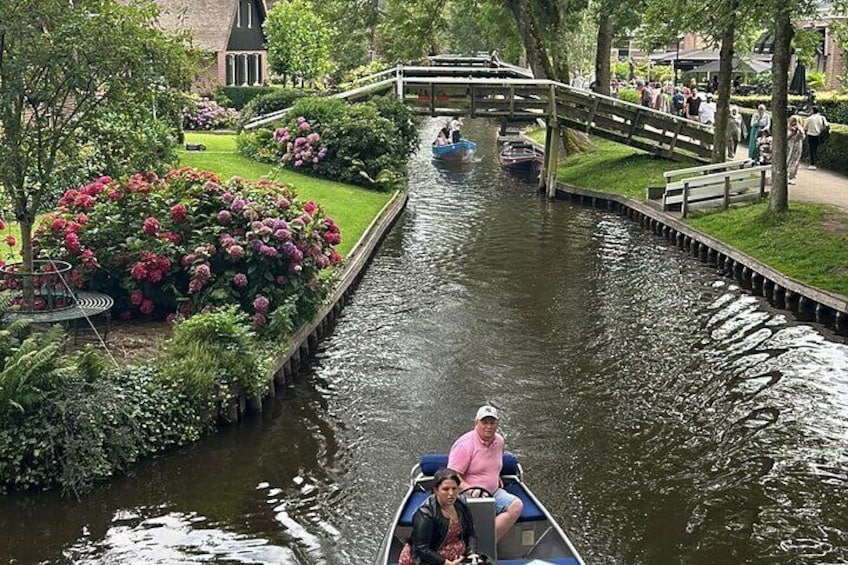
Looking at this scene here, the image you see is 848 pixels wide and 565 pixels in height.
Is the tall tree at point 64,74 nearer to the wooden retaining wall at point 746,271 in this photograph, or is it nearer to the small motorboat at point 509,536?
the small motorboat at point 509,536

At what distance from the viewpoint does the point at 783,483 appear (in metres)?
13.8

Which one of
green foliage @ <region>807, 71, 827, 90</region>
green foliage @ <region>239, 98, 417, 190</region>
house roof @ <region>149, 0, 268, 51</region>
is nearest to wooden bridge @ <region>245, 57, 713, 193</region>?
green foliage @ <region>239, 98, 417, 190</region>

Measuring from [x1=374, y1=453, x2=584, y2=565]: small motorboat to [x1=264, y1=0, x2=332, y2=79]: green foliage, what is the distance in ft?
148

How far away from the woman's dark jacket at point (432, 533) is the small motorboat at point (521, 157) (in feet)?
114

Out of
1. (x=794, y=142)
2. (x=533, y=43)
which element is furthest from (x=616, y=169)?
(x=794, y=142)

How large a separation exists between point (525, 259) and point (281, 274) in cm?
1015

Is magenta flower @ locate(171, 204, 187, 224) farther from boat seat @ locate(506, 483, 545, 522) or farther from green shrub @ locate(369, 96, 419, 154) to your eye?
green shrub @ locate(369, 96, 419, 154)

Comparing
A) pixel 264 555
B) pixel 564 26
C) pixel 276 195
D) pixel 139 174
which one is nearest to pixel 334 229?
pixel 276 195

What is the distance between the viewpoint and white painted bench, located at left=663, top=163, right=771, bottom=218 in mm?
29094

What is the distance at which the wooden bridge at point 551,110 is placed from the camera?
36375 millimetres

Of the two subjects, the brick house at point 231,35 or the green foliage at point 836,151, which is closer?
the green foliage at point 836,151

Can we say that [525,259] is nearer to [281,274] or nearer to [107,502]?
[281,274]

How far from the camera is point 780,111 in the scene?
24938 mm

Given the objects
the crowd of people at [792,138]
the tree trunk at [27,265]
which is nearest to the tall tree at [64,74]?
the tree trunk at [27,265]
